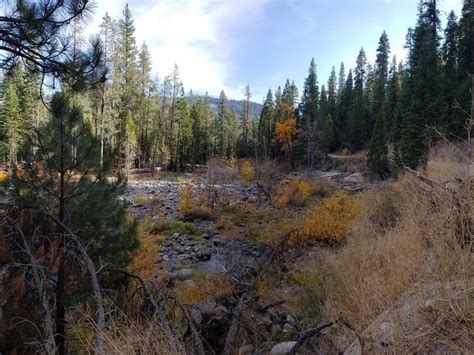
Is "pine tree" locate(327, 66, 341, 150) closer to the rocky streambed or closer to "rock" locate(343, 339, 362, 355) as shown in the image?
the rocky streambed

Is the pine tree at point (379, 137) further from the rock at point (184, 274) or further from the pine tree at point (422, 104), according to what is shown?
the rock at point (184, 274)

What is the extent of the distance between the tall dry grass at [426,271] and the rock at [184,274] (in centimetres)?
538

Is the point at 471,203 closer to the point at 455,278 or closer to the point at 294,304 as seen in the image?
the point at 455,278

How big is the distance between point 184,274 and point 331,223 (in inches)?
176

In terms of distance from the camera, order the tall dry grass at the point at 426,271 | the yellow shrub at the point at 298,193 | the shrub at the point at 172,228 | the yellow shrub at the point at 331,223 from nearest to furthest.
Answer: the tall dry grass at the point at 426,271 → the yellow shrub at the point at 331,223 → the shrub at the point at 172,228 → the yellow shrub at the point at 298,193

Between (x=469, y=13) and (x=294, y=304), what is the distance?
33.5 metres

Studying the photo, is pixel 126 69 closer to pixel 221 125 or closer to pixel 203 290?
pixel 221 125

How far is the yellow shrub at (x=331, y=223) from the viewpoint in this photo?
9.30 meters

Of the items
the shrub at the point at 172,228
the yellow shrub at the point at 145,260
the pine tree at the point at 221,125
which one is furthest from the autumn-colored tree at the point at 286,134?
the yellow shrub at the point at 145,260

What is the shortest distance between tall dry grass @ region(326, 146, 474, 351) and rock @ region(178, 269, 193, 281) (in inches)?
212

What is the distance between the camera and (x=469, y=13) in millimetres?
27781

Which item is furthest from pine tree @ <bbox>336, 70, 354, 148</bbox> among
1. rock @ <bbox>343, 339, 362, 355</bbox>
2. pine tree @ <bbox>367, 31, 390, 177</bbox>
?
rock @ <bbox>343, 339, 362, 355</bbox>

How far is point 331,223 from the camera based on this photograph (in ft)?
31.4

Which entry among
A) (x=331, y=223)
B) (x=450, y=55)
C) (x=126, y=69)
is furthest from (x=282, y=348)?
(x=450, y=55)
